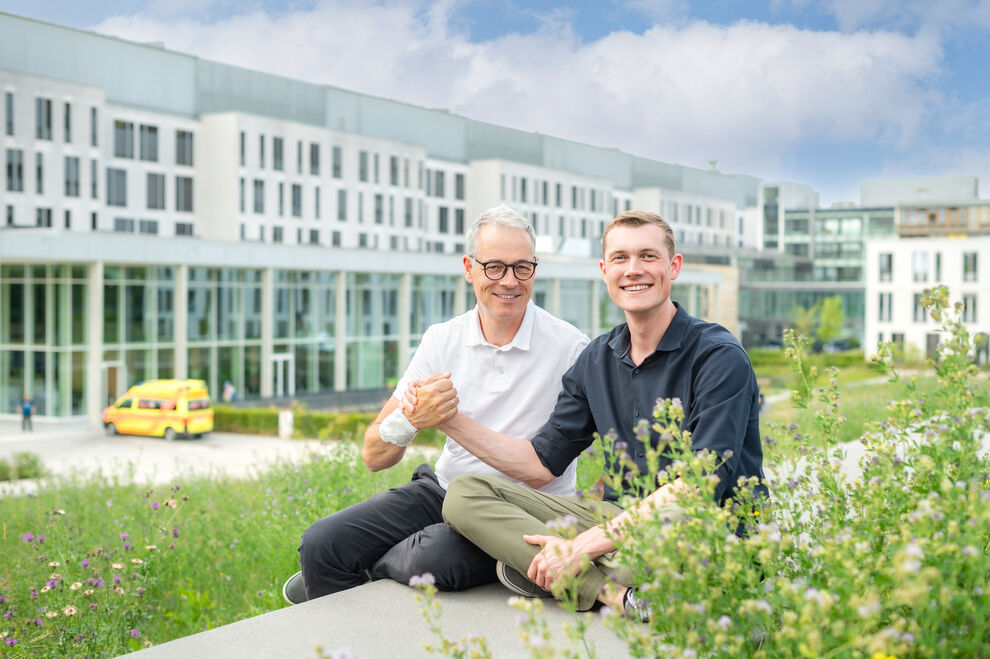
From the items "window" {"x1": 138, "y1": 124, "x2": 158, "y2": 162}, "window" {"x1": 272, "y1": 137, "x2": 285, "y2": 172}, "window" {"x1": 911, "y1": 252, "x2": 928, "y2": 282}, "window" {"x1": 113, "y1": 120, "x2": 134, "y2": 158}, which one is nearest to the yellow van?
"window" {"x1": 113, "y1": 120, "x2": 134, "y2": 158}

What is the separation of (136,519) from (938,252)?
46348mm

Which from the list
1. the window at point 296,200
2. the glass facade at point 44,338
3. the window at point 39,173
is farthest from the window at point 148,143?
the glass facade at point 44,338

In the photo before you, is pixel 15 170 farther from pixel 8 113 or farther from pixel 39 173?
pixel 8 113

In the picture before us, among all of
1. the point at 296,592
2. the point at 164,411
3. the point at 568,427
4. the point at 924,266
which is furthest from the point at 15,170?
the point at 924,266

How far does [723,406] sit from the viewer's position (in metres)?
3.14

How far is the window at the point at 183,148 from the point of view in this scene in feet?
129

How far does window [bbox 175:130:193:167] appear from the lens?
39.4 metres

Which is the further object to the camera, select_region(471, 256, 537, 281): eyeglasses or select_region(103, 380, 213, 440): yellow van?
select_region(103, 380, 213, 440): yellow van

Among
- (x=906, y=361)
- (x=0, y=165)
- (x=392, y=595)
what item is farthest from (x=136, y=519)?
(x=906, y=361)

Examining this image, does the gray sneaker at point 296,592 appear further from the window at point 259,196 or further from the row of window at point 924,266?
the row of window at point 924,266

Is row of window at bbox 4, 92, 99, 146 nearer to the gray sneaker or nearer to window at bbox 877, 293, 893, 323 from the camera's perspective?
the gray sneaker

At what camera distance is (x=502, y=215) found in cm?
390

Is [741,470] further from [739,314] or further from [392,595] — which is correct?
[739,314]

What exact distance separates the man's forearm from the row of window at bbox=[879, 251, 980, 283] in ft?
155
